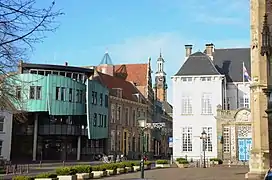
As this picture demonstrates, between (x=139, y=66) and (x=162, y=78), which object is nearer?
(x=139, y=66)

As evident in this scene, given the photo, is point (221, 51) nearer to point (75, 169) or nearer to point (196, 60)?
point (196, 60)

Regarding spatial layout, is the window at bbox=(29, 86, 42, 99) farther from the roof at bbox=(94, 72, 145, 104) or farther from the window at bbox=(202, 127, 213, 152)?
the window at bbox=(202, 127, 213, 152)

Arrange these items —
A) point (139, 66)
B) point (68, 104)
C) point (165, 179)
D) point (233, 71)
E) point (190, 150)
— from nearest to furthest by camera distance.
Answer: point (165, 179), point (190, 150), point (233, 71), point (68, 104), point (139, 66)

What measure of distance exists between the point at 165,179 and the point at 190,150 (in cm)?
3100

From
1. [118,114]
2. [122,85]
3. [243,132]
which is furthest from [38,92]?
[243,132]

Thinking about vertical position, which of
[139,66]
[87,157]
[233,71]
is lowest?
[87,157]

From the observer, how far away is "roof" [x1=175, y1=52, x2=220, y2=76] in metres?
60.1

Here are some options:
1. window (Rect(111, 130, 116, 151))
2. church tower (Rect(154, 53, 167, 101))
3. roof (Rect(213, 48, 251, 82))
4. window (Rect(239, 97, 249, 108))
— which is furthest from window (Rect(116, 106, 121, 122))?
church tower (Rect(154, 53, 167, 101))

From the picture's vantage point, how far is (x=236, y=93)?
60594 millimetres

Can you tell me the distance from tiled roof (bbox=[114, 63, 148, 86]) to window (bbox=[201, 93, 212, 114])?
3686cm

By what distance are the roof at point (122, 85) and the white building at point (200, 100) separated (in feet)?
74.0

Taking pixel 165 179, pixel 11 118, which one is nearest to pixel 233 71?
pixel 11 118

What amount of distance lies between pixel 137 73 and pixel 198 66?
123 feet

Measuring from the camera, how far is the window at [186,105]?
59.4 m
